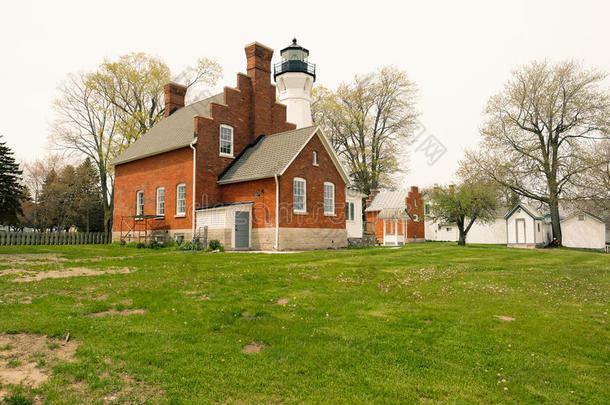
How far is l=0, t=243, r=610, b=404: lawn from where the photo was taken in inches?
185

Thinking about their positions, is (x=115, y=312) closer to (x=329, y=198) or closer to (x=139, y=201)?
(x=329, y=198)

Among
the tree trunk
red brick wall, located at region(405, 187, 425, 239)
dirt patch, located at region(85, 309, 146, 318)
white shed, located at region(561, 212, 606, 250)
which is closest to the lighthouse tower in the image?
red brick wall, located at region(405, 187, 425, 239)

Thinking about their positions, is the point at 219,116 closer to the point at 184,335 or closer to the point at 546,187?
the point at 184,335

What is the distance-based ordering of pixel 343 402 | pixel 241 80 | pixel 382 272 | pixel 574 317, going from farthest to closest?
1. pixel 241 80
2. pixel 382 272
3. pixel 574 317
4. pixel 343 402

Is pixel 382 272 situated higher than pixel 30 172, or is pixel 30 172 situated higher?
pixel 30 172

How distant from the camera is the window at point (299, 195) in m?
23.3

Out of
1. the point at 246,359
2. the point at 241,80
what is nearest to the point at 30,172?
the point at 241,80

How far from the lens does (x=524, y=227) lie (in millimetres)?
42250

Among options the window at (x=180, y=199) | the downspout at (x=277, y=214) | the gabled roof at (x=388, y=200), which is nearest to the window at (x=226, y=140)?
the window at (x=180, y=199)

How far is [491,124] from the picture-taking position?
3578cm

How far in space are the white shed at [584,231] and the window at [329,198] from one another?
112 ft

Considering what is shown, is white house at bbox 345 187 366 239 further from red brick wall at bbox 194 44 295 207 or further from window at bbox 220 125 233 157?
window at bbox 220 125 233 157

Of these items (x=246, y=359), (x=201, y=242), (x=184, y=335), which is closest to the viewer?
(x=246, y=359)

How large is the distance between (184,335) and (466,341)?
4.49m
